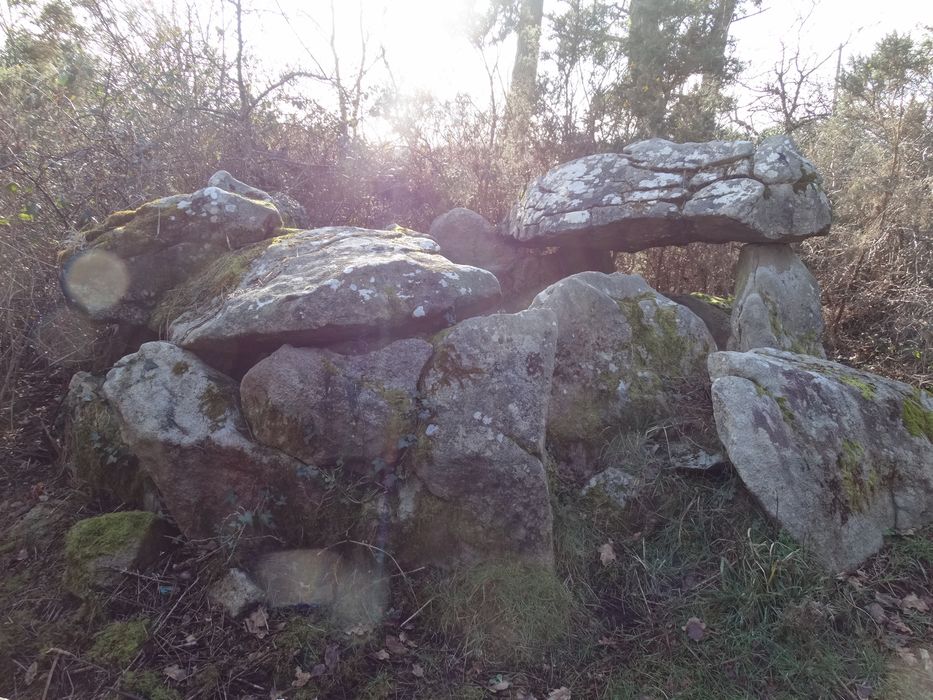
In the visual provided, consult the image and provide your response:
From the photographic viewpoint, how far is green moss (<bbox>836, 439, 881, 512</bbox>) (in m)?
3.88

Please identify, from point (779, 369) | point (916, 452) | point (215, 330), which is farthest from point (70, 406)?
point (916, 452)

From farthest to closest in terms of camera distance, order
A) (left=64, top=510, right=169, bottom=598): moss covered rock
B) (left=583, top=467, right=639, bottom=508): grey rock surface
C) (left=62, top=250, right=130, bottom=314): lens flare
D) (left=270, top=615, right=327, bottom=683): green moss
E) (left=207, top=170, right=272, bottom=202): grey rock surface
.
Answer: (left=207, top=170, right=272, bottom=202): grey rock surface, (left=62, top=250, right=130, bottom=314): lens flare, (left=583, top=467, right=639, bottom=508): grey rock surface, (left=64, top=510, right=169, bottom=598): moss covered rock, (left=270, top=615, right=327, bottom=683): green moss

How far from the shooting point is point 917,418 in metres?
4.45

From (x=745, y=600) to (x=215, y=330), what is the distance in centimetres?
340

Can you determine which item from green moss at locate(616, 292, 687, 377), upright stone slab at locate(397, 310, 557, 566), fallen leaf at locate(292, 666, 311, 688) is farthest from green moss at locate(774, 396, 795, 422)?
fallen leaf at locate(292, 666, 311, 688)

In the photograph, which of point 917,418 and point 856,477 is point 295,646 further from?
point 917,418

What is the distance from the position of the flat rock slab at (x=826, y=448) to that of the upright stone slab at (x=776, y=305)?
125cm

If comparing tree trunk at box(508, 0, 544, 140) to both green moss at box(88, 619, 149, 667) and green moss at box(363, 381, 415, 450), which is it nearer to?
green moss at box(363, 381, 415, 450)

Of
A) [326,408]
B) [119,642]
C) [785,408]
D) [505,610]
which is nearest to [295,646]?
[119,642]

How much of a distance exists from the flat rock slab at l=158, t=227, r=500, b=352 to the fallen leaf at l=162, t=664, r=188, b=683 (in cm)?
181

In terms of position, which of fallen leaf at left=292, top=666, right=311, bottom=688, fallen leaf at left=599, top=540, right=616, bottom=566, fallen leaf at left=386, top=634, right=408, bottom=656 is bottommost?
fallen leaf at left=386, top=634, right=408, bottom=656

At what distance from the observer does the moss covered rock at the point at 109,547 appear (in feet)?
11.5

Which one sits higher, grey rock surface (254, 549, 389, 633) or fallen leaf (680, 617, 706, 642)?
grey rock surface (254, 549, 389, 633)

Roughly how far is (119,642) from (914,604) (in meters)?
4.21
